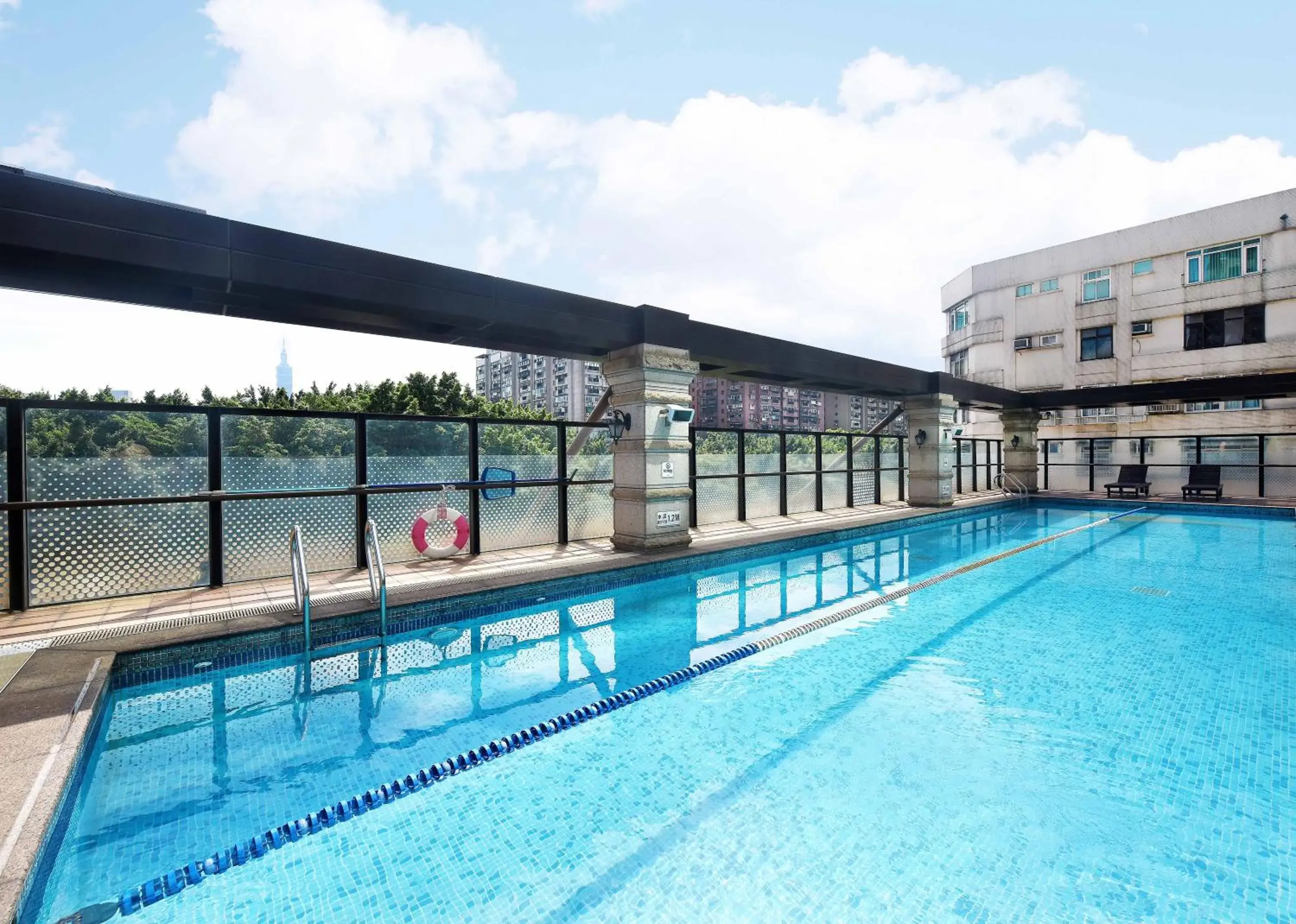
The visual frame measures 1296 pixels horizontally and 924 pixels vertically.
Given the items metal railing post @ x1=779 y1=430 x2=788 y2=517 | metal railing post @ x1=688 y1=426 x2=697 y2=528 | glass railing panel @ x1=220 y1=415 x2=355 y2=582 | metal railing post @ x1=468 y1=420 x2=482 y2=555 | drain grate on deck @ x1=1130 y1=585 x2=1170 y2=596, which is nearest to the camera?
glass railing panel @ x1=220 y1=415 x2=355 y2=582

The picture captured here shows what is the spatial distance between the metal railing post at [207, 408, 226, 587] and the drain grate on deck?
420 inches

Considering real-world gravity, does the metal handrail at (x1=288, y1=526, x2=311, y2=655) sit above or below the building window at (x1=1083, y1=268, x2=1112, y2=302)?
below

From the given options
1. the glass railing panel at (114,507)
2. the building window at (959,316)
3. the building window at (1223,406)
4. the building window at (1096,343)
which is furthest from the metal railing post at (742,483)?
the building window at (959,316)

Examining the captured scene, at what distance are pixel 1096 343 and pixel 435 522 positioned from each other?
88.8 ft

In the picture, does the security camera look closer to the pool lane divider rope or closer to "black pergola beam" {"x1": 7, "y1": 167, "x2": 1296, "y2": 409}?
"black pergola beam" {"x1": 7, "y1": 167, "x2": 1296, "y2": 409}

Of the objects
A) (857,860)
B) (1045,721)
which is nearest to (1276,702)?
(1045,721)

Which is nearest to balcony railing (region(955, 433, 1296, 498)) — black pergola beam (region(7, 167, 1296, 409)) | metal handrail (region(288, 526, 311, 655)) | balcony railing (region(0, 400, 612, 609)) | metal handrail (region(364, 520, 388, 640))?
black pergola beam (region(7, 167, 1296, 409))

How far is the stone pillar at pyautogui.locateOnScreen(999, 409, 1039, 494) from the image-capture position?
1838 centimetres

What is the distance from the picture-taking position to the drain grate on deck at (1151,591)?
23.0ft

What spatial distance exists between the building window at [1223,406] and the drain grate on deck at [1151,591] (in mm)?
17499

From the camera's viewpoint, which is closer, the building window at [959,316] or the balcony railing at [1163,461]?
the balcony railing at [1163,461]

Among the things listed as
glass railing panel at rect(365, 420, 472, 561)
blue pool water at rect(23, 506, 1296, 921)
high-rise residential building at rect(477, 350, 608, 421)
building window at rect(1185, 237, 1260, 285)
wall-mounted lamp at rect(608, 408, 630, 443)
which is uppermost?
high-rise residential building at rect(477, 350, 608, 421)

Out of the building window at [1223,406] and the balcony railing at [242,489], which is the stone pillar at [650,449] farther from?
the building window at [1223,406]

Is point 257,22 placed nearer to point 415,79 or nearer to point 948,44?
point 415,79
